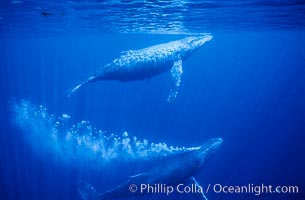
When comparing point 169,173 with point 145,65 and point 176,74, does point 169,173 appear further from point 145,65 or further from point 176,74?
point 176,74

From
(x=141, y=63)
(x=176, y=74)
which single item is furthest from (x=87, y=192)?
(x=176, y=74)

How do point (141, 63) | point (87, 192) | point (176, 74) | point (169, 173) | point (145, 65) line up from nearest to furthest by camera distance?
point (169, 173) → point (87, 192) → point (141, 63) → point (145, 65) → point (176, 74)

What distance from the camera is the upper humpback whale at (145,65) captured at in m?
16.5

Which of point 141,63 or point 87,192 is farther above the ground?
point 141,63

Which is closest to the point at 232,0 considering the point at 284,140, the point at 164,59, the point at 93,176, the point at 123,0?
the point at 164,59

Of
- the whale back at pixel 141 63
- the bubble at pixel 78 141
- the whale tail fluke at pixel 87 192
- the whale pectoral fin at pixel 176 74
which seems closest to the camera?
the whale tail fluke at pixel 87 192

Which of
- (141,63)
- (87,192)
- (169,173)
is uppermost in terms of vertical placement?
(141,63)

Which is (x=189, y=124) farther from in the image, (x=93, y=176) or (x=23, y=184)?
(x=23, y=184)

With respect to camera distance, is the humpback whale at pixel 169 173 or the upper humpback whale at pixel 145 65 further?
the upper humpback whale at pixel 145 65

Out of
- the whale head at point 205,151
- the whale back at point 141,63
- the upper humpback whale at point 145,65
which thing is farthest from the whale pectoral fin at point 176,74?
the whale head at point 205,151

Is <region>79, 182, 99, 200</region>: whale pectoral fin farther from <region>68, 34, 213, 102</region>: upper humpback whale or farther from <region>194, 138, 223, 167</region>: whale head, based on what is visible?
<region>194, 138, 223, 167</region>: whale head

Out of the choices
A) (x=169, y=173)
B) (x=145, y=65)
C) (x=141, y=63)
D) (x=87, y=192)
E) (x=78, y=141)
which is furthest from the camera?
(x=78, y=141)

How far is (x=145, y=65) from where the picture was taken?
16.6 metres

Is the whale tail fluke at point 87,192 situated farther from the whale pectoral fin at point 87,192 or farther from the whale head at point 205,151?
the whale head at point 205,151
